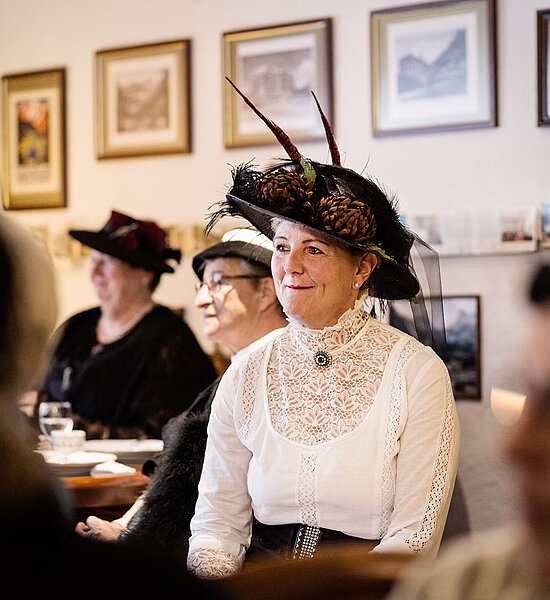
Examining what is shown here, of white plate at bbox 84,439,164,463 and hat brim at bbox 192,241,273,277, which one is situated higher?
hat brim at bbox 192,241,273,277

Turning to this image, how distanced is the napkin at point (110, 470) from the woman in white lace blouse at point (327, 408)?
0.62 m

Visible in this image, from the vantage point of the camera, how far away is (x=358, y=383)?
2.06 metres

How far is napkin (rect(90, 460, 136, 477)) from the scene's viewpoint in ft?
8.79

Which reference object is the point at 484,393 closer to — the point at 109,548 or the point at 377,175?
the point at 377,175

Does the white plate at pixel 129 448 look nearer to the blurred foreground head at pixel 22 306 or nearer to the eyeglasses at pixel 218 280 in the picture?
the eyeglasses at pixel 218 280

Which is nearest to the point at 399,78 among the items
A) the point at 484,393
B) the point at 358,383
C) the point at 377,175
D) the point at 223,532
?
the point at 377,175

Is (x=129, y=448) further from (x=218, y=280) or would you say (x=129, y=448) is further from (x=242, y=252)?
(x=242, y=252)

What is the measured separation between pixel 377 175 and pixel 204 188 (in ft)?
2.88

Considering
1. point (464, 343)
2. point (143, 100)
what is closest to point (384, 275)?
point (464, 343)

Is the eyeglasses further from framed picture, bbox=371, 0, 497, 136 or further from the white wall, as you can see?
framed picture, bbox=371, 0, 497, 136

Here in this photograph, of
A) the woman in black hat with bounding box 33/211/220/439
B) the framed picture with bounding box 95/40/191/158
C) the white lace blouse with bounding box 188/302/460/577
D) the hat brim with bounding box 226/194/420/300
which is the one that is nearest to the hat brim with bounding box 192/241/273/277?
the hat brim with bounding box 226/194/420/300

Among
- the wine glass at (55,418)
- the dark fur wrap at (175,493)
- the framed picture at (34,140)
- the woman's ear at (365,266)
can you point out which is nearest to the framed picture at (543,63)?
the woman's ear at (365,266)

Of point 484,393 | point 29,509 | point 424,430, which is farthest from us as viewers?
point 484,393

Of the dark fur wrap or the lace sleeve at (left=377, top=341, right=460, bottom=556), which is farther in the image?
the dark fur wrap
